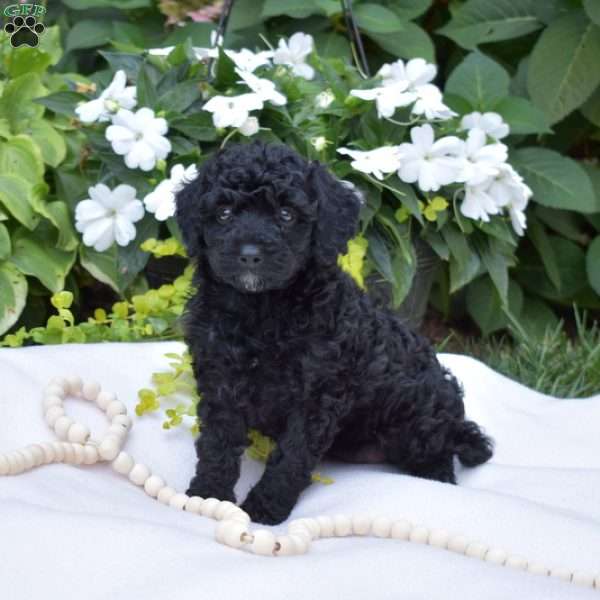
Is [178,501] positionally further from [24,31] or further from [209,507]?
[24,31]

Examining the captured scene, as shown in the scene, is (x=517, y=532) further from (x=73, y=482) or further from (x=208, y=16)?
(x=208, y=16)

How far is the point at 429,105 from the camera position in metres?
4.26

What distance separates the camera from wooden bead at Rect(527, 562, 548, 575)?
8.63 ft

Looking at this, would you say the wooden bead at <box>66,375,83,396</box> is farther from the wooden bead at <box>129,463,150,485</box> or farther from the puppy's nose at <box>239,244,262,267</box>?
the puppy's nose at <box>239,244,262,267</box>

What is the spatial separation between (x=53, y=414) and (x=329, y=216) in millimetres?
1060

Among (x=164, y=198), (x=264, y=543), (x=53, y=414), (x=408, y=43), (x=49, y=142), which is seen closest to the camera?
(x=264, y=543)

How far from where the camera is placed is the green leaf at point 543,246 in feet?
17.4

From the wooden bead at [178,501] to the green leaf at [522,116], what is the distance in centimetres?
261

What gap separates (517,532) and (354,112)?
208cm

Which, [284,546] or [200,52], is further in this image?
[200,52]

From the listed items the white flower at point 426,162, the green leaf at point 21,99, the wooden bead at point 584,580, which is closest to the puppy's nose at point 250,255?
the wooden bead at point 584,580

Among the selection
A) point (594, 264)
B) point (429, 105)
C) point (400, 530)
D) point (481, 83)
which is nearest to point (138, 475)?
point (400, 530)

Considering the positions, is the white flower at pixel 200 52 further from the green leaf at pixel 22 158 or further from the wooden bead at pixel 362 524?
the wooden bead at pixel 362 524

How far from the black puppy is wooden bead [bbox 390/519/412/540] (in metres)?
0.32
